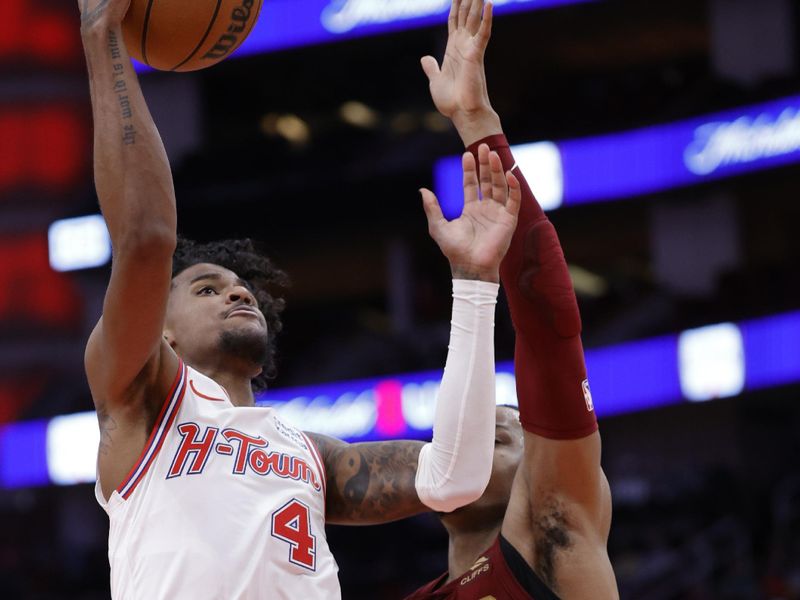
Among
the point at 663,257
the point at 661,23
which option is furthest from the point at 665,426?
the point at 661,23

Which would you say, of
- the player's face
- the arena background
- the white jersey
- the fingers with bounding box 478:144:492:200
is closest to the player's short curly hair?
the player's face

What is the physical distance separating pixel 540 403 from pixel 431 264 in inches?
525

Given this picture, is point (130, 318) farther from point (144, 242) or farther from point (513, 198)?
point (513, 198)

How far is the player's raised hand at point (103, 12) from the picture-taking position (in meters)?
3.08

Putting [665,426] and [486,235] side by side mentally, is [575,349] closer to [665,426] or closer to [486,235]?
[486,235]

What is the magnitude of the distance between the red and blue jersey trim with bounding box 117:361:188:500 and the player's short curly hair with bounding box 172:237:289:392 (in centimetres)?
78

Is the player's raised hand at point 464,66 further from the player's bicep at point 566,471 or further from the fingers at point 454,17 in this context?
the player's bicep at point 566,471

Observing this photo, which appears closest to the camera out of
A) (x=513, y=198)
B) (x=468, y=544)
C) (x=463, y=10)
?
(x=513, y=198)

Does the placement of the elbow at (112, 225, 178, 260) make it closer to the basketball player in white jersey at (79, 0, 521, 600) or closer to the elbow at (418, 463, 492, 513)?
the basketball player in white jersey at (79, 0, 521, 600)

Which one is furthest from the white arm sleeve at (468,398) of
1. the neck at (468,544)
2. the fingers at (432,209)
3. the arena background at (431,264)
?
the arena background at (431,264)

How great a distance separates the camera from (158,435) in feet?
10.8

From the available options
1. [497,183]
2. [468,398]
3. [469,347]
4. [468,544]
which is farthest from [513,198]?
[468,544]

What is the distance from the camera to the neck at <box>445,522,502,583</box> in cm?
406

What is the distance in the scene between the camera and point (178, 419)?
3.36 metres
